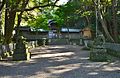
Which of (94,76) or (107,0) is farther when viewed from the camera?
(107,0)

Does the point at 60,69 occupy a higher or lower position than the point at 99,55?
lower

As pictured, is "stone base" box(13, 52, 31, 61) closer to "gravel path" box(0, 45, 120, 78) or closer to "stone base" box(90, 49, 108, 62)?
"gravel path" box(0, 45, 120, 78)

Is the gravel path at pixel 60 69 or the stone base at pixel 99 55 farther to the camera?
the stone base at pixel 99 55

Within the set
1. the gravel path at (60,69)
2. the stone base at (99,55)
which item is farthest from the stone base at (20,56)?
the stone base at (99,55)

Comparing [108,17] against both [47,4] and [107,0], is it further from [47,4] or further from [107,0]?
[47,4]

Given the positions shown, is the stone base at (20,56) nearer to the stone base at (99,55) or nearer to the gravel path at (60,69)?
the gravel path at (60,69)

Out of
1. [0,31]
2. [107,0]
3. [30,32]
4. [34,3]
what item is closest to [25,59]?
[0,31]

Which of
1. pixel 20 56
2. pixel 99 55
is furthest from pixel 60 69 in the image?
pixel 20 56

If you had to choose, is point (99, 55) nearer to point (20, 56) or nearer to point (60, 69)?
point (60, 69)

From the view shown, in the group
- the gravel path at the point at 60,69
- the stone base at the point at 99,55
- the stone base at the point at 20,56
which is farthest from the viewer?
the stone base at the point at 20,56

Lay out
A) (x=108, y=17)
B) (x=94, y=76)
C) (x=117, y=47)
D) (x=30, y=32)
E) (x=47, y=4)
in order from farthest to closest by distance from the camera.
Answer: (x=30, y=32) < (x=108, y=17) < (x=47, y=4) < (x=117, y=47) < (x=94, y=76)

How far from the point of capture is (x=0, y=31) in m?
26.8

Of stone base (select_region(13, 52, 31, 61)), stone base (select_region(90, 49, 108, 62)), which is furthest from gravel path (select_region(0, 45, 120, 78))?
stone base (select_region(13, 52, 31, 61))

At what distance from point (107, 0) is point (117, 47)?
10785 millimetres
